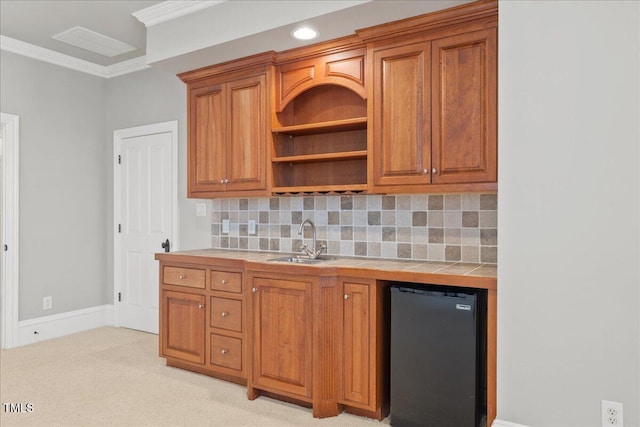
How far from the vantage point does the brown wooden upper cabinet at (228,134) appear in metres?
3.29

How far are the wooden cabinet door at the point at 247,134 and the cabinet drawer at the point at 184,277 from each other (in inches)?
27.7

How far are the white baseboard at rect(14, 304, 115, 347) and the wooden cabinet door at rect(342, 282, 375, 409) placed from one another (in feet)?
10.7

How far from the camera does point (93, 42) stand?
Result: 4008 millimetres

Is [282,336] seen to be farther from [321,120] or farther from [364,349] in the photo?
[321,120]

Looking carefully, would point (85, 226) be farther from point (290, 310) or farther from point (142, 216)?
point (290, 310)

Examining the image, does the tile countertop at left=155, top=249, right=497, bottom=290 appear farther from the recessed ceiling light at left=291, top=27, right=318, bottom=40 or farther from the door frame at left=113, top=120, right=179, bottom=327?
the recessed ceiling light at left=291, top=27, right=318, bottom=40

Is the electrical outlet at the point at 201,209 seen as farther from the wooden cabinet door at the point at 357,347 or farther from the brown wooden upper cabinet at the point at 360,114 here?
the wooden cabinet door at the point at 357,347

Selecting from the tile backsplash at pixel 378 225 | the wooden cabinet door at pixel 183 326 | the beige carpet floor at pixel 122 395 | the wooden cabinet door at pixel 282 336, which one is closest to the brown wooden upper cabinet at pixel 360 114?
the tile backsplash at pixel 378 225

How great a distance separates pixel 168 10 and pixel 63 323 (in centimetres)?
323

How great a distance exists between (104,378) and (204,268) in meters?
1.09

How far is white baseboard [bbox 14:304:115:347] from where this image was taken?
4.12 meters
